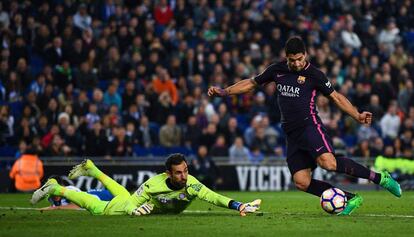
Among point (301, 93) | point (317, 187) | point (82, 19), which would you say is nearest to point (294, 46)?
point (301, 93)

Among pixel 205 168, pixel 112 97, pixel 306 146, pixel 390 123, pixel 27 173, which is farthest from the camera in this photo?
pixel 390 123

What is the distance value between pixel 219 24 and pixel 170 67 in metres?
2.67

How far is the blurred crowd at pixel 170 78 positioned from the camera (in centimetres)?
2280

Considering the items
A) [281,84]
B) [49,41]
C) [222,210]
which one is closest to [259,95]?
Answer: [49,41]

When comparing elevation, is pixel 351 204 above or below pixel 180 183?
below

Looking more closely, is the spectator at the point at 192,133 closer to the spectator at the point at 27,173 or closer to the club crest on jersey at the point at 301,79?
the spectator at the point at 27,173

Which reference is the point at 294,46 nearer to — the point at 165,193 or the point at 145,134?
the point at 165,193

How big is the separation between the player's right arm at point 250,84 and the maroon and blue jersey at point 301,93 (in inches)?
10.0

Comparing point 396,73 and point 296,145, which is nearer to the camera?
point 296,145

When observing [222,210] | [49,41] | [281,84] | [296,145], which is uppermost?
[49,41]

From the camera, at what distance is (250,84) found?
13.0 m

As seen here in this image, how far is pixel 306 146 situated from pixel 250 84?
1.25m

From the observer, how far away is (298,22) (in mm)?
28500

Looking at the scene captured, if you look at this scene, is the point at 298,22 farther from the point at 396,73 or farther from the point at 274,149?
the point at 274,149
